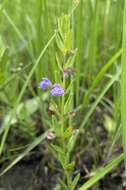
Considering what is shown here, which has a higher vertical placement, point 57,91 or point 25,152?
point 57,91

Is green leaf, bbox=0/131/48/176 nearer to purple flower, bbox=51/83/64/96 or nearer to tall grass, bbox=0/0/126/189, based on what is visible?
tall grass, bbox=0/0/126/189

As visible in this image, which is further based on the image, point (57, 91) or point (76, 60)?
point (76, 60)

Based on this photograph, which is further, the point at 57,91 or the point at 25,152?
the point at 25,152

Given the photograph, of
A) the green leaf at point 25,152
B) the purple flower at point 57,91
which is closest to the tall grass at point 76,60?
the green leaf at point 25,152

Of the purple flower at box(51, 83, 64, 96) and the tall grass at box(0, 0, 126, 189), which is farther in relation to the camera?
the tall grass at box(0, 0, 126, 189)

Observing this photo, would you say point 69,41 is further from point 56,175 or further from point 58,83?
point 56,175

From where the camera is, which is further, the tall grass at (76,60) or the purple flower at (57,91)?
the tall grass at (76,60)

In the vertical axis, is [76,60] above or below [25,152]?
above

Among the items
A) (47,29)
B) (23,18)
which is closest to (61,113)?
(47,29)

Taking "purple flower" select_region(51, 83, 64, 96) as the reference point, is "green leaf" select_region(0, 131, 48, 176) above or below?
below

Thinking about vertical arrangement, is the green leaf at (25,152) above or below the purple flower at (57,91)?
below

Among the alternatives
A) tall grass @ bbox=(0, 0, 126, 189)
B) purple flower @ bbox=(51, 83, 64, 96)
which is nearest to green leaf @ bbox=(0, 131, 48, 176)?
tall grass @ bbox=(0, 0, 126, 189)

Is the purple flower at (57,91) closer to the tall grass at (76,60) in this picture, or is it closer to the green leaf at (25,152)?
the tall grass at (76,60)
